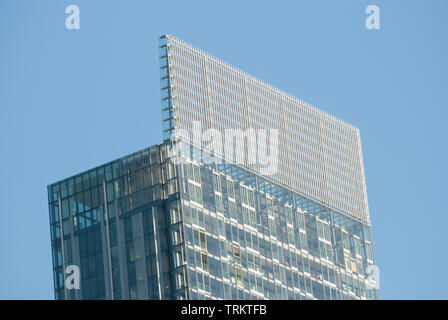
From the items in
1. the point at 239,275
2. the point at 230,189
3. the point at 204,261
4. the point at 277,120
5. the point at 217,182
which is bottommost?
the point at 239,275

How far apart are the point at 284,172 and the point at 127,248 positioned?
31.7 m

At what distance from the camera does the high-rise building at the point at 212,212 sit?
149 meters

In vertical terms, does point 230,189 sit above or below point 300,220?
above

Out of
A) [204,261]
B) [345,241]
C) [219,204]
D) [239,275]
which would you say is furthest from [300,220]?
[204,261]

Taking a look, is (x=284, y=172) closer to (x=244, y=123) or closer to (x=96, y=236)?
(x=244, y=123)

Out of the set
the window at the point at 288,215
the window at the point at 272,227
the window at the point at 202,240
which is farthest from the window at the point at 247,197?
the window at the point at 202,240

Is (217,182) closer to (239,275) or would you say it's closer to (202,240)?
(202,240)

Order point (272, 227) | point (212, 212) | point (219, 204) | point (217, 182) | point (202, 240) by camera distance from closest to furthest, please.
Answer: point (202, 240)
point (212, 212)
point (219, 204)
point (217, 182)
point (272, 227)

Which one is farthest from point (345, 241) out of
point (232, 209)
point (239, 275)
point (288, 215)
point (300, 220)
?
point (239, 275)

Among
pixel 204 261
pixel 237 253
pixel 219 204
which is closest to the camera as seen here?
pixel 204 261

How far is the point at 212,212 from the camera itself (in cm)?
15250

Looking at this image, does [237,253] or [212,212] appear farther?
[237,253]

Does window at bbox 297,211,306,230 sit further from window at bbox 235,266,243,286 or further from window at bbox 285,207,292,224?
window at bbox 235,266,243,286

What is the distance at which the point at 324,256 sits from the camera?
173375 mm
